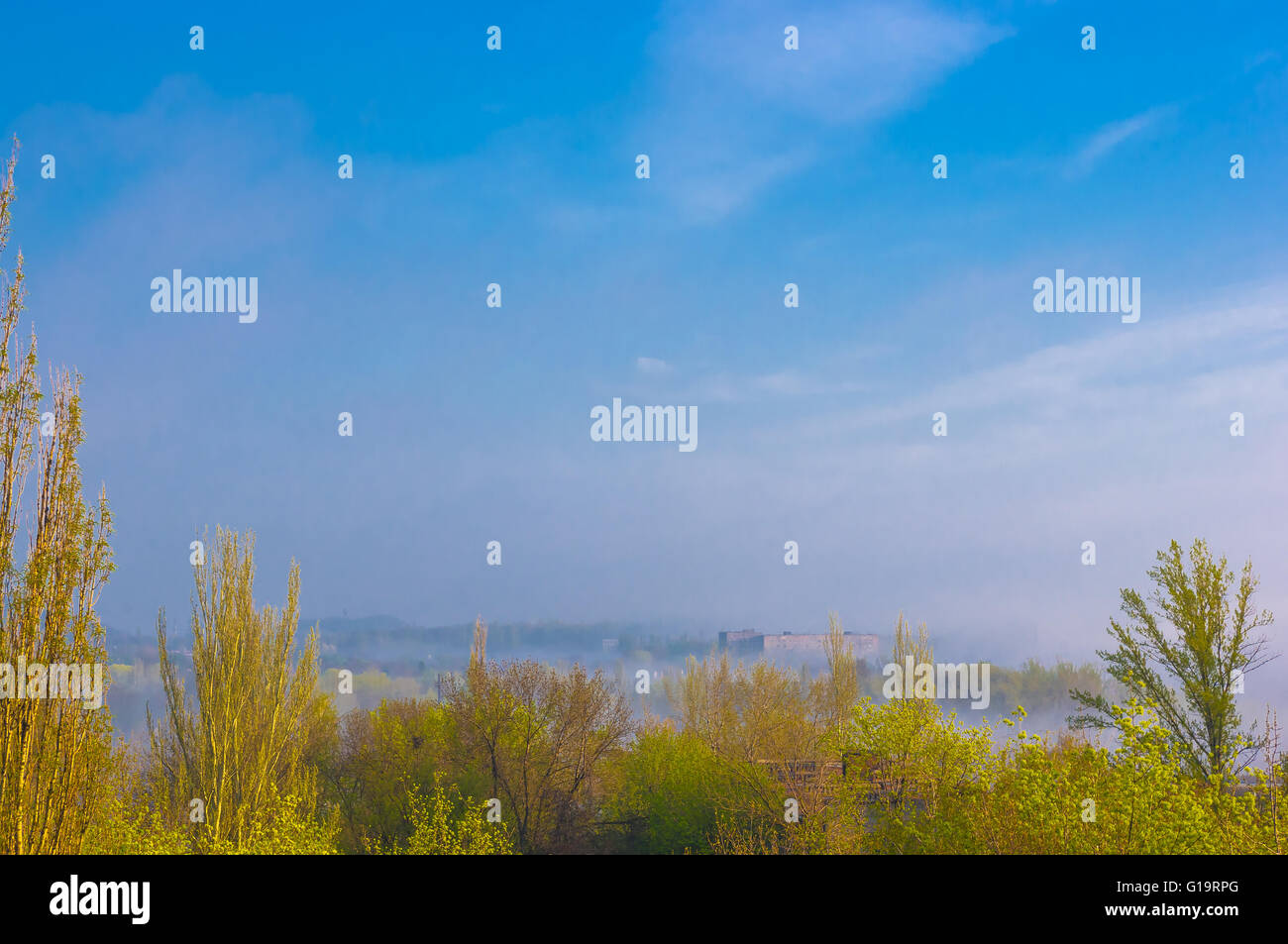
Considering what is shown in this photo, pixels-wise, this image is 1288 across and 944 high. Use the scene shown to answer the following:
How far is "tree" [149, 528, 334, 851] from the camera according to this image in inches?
853

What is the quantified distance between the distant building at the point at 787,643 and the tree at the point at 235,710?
22.4m

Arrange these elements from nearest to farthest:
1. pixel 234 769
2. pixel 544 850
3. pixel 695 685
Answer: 1. pixel 234 769
2. pixel 544 850
3. pixel 695 685

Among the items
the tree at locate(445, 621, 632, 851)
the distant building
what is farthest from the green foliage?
the distant building

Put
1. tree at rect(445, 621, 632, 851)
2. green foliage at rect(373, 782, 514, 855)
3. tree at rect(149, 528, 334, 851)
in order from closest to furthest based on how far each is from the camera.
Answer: tree at rect(149, 528, 334, 851)
green foliage at rect(373, 782, 514, 855)
tree at rect(445, 621, 632, 851)

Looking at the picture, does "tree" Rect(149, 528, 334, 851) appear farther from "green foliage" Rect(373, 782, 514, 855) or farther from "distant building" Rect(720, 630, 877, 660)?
"distant building" Rect(720, 630, 877, 660)

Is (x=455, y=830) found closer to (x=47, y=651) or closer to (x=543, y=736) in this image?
(x=543, y=736)

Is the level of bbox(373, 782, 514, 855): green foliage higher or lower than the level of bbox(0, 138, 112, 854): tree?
lower

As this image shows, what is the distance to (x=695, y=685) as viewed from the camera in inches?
1724

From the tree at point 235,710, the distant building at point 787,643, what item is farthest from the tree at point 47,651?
the distant building at point 787,643

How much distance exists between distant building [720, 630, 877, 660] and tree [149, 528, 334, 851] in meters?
22.4
